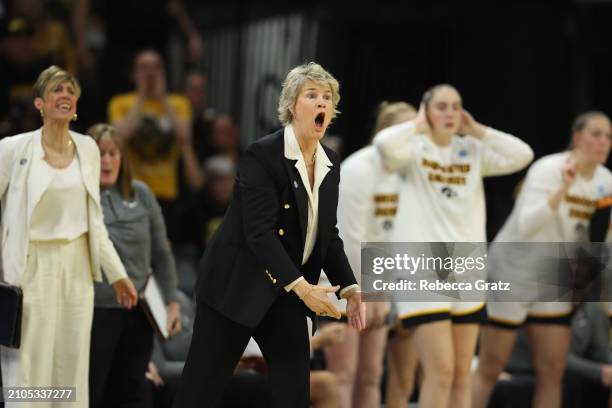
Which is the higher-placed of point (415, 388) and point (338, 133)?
point (338, 133)

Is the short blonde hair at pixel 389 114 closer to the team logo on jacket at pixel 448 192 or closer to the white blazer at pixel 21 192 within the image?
the team logo on jacket at pixel 448 192

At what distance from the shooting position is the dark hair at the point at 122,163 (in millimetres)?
6000

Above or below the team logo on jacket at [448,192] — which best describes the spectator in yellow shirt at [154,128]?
above

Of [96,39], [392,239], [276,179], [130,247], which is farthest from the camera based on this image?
[96,39]

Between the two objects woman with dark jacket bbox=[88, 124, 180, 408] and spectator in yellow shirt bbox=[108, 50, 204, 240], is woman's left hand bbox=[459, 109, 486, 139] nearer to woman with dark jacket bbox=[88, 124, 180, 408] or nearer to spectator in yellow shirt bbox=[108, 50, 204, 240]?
woman with dark jacket bbox=[88, 124, 180, 408]

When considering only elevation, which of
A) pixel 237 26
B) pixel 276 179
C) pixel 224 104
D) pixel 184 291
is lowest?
pixel 184 291

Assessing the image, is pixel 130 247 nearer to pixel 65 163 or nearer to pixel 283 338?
pixel 65 163

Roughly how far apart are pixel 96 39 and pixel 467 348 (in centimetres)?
448

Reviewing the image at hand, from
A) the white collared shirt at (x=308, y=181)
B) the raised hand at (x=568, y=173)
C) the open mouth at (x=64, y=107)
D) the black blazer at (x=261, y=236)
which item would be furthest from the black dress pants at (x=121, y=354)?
the raised hand at (x=568, y=173)

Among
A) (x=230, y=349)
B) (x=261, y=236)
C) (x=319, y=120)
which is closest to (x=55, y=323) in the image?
(x=230, y=349)

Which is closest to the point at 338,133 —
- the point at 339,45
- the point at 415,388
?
the point at 339,45

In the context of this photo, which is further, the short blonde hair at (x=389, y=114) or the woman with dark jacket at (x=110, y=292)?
the short blonde hair at (x=389, y=114)

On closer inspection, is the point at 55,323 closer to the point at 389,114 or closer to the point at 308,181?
the point at 308,181

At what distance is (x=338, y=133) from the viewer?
9.77 m
